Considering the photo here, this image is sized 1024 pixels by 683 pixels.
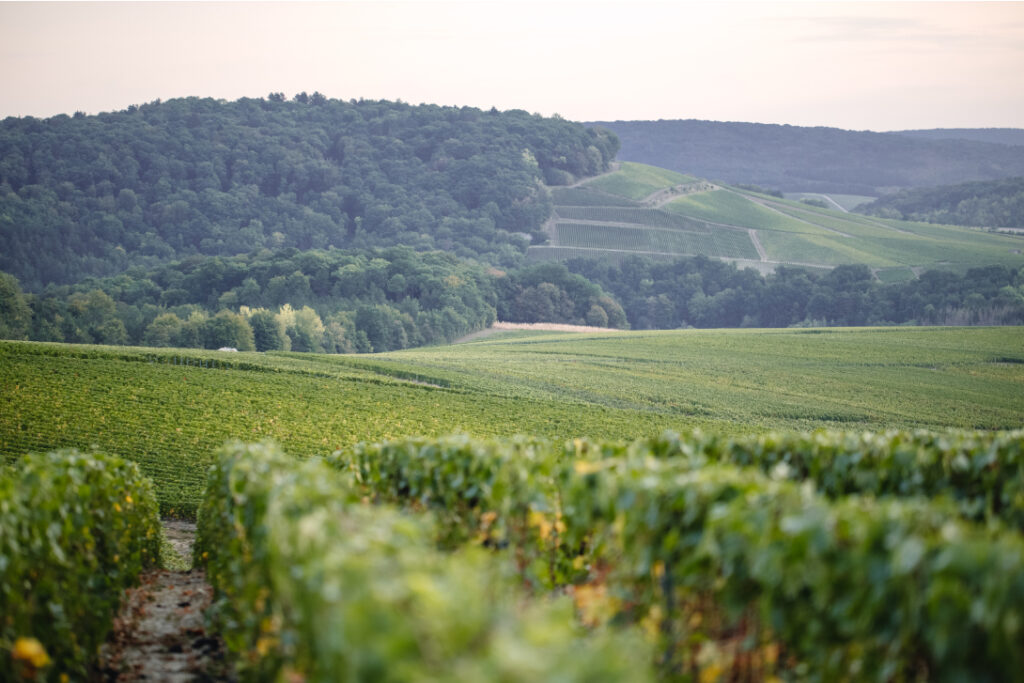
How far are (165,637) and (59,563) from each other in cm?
273

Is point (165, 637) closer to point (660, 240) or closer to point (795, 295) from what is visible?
point (795, 295)

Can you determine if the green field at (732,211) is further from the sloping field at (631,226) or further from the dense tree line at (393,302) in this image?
the dense tree line at (393,302)

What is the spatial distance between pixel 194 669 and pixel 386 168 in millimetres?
182832

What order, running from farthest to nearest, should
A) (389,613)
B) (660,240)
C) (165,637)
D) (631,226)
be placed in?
(631,226)
(660,240)
(165,637)
(389,613)

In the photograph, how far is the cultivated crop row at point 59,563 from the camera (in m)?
7.48

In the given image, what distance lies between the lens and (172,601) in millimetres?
12648

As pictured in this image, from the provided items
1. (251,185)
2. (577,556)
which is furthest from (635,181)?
(577,556)

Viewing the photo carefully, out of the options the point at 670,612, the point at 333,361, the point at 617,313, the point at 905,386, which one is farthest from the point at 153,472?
the point at 617,313

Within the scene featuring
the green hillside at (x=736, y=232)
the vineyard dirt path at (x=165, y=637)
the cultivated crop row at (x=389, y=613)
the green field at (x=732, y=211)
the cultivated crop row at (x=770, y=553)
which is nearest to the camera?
the cultivated crop row at (x=389, y=613)

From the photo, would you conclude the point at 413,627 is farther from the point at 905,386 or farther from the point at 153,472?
the point at 905,386

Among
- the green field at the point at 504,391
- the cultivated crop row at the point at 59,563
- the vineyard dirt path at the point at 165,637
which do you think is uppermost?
the cultivated crop row at the point at 59,563

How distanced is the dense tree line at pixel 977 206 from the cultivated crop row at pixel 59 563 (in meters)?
196

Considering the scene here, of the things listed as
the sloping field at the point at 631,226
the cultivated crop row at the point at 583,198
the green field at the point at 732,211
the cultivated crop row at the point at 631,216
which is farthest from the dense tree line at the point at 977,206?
the cultivated crop row at the point at 583,198

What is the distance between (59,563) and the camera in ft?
28.1
